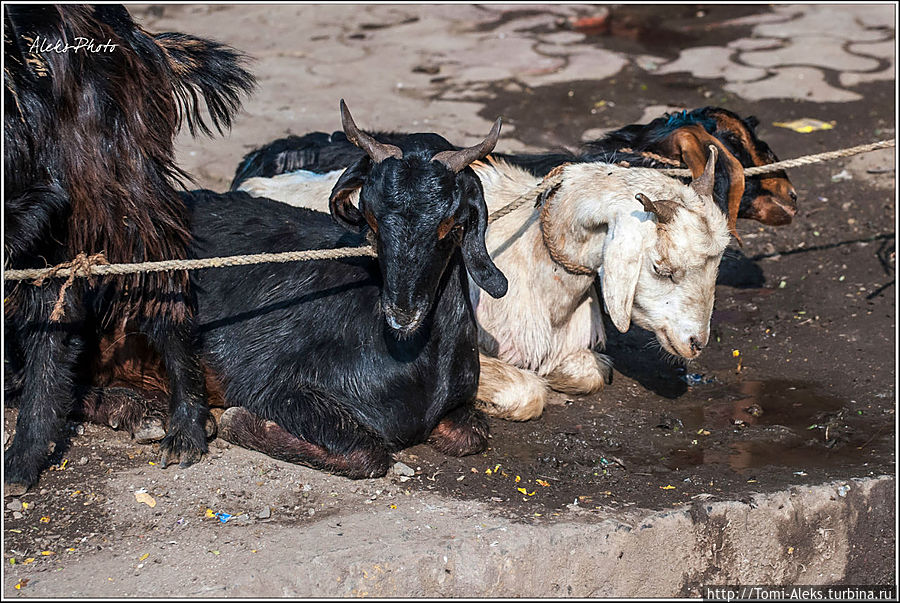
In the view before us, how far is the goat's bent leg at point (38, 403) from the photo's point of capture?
11.6ft

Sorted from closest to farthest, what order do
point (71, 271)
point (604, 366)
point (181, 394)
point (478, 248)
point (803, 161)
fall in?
point (71, 271)
point (478, 248)
point (181, 394)
point (803, 161)
point (604, 366)

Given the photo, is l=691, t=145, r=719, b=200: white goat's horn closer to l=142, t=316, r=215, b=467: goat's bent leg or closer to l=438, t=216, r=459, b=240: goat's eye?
l=438, t=216, r=459, b=240: goat's eye

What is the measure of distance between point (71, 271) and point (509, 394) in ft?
6.09

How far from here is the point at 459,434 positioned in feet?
13.2

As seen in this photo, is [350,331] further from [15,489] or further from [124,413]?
[15,489]


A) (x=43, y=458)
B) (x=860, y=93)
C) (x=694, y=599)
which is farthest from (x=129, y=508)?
(x=860, y=93)

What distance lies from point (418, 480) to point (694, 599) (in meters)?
1.12

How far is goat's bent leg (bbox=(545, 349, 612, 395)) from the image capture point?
4570 mm

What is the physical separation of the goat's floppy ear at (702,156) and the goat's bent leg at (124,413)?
259 cm

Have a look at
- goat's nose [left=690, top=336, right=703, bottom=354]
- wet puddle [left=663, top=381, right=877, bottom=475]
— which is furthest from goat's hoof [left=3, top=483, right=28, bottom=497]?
goat's nose [left=690, top=336, right=703, bottom=354]

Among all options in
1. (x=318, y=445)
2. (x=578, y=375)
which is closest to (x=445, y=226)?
(x=318, y=445)

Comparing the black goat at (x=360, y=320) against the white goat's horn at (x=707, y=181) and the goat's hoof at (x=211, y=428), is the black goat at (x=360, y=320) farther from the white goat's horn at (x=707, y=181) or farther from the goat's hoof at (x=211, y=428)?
the white goat's horn at (x=707, y=181)

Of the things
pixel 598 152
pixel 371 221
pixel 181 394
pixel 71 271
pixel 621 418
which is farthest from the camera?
pixel 598 152

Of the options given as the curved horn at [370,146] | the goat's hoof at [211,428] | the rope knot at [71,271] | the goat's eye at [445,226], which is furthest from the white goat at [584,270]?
the rope knot at [71,271]
